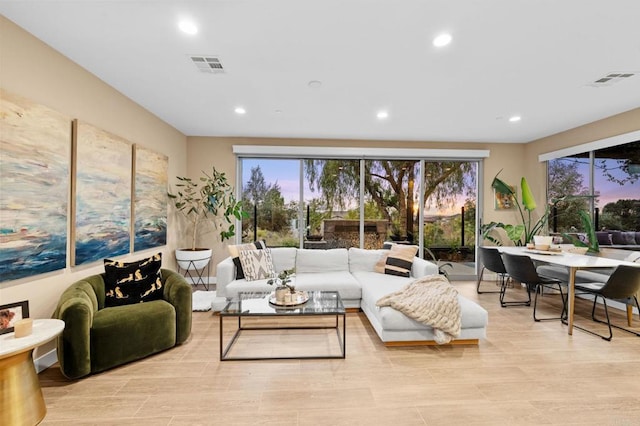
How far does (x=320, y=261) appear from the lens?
435 centimetres

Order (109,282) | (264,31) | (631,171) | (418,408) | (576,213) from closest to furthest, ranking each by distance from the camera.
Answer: (418,408)
(264,31)
(109,282)
(631,171)
(576,213)

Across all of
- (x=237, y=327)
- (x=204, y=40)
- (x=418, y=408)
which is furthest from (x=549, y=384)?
(x=204, y=40)

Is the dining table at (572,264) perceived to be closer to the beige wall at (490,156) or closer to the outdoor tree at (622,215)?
the outdoor tree at (622,215)

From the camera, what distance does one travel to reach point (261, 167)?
5484 mm

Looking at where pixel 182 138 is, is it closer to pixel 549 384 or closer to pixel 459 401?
pixel 459 401

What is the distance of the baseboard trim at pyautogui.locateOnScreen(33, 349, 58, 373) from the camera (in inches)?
92.5

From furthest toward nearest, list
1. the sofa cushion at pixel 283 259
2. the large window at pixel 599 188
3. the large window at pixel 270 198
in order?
the large window at pixel 270 198
the sofa cushion at pixel 283 259
the large window at pixel 599 188

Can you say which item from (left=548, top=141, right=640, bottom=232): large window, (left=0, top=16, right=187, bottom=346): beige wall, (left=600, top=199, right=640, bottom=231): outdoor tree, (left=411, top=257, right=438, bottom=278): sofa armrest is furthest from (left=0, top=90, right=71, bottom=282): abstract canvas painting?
(left=600, top=199, right=640, bottom=231): outdoor tree

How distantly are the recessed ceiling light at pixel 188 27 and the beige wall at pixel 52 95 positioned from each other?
1220 mm

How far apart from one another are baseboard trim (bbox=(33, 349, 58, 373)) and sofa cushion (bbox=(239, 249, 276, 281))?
191 cm

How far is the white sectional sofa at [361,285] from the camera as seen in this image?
278 centimetres

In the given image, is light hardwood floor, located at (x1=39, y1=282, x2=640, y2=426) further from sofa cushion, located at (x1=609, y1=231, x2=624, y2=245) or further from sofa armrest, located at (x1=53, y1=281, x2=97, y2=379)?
sofa cushion, located at (x1=609, y1=231, x2=624, y2=245)

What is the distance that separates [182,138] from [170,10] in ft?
11.2

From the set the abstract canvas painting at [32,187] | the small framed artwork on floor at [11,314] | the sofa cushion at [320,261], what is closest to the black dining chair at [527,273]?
the sofa cushion at [320,261]
